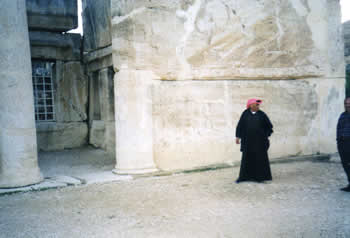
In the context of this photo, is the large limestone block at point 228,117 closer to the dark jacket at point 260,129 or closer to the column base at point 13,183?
the dark jacket at point 260,129

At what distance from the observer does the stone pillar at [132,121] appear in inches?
223

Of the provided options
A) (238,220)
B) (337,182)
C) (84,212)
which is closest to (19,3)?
(84,212)

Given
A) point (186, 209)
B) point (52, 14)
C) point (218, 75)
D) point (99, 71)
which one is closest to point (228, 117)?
point (218, 75)

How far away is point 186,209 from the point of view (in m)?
3.97

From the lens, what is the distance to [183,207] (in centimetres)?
405

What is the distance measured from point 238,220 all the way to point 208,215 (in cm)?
35

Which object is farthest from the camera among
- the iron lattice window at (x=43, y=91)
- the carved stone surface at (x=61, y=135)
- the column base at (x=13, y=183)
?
the iron lattice window at (x=43, y=91)

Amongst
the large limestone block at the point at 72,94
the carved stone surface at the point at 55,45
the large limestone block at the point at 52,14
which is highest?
the large limestone block at the point at 52,14

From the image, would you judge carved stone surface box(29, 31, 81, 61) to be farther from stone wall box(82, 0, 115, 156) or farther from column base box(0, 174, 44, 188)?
column base box(0, 174, 44, 188)

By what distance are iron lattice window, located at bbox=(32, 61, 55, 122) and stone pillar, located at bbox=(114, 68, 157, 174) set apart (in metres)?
4.25

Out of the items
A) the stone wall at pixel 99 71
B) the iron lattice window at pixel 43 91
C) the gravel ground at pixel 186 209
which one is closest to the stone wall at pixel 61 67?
the iron lattice window at pixel 43 91

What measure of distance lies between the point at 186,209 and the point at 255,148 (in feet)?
6.28

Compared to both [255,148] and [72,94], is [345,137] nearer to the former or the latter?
[255,148]

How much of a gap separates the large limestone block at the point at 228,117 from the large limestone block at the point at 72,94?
413cm
